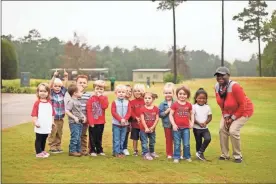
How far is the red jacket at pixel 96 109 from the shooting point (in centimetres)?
592

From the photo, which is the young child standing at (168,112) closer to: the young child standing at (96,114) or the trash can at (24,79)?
the young child standing at (96,114)

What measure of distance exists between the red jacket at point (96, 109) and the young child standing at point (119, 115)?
0.18 metres

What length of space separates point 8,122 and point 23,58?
24333 millimetres

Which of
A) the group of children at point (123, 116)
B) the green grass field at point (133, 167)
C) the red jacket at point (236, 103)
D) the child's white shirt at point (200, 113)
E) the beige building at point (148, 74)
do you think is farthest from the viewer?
the beige building at point (148, 74)

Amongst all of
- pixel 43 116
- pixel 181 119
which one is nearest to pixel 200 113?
pixel 181 119

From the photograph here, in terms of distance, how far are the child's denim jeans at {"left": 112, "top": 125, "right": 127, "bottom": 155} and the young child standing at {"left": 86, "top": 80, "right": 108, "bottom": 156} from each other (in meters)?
0.24

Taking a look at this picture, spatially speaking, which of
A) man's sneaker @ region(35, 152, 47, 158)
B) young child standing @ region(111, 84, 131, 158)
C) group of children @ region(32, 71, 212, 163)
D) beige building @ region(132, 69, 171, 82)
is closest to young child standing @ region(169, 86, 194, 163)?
group of children @ region(32, 71, 212, 163)

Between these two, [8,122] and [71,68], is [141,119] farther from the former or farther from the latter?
[71,68]

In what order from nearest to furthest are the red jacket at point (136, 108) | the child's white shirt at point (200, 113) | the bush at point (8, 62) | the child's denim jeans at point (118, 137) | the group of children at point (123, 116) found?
the group of children at point (123, 116) < the child's white shirt at point (200, 113) < the child's denim jeans at point (118, 137) < the red jacket at point (136, 108) < the bush at point (8, 62)

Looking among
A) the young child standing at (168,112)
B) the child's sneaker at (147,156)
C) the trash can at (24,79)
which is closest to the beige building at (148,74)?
the trash can at (24,79)

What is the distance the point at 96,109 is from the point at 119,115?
377mm

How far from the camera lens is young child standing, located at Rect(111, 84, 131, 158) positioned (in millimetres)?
5938

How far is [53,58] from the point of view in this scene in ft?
125

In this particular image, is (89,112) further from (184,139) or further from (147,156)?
(184,139)
